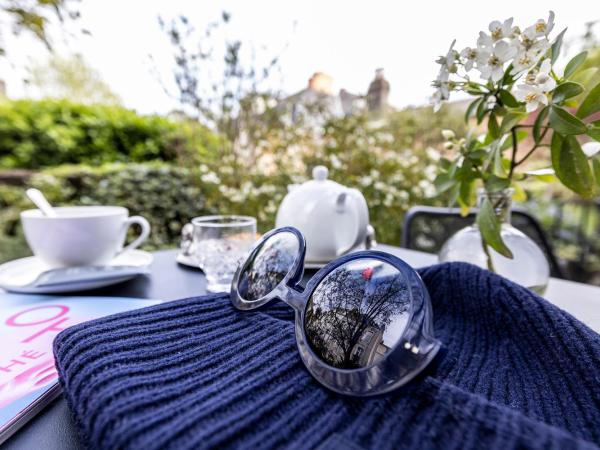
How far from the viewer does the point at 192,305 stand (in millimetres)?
351

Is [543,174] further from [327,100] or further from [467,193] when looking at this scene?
[327,100]

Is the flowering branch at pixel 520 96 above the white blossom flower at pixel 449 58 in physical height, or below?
below

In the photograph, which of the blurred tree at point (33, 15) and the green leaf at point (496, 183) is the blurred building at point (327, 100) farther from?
the green leaf at point (496, 183)

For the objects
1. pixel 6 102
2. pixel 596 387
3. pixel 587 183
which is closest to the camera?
pixel 596 387

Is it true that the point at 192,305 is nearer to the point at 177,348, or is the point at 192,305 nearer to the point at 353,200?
the point at 177,348

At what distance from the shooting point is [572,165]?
1.27ft

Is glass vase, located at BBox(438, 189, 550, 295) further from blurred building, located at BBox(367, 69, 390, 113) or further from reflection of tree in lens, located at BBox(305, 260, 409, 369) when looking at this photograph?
blurred building, located at BBox(367, 69, 390, 113)

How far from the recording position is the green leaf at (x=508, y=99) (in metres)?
0.40

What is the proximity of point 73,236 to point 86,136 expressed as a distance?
8.64 feet

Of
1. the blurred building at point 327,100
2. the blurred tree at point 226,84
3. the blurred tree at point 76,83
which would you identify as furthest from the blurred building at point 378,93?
the blurred tree at point 76,83

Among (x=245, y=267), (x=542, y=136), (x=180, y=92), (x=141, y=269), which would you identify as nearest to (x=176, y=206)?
(x=180, y=92)

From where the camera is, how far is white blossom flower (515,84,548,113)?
1.17 ft

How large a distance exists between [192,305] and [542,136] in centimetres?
44

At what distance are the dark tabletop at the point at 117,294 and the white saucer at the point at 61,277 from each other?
20mm
